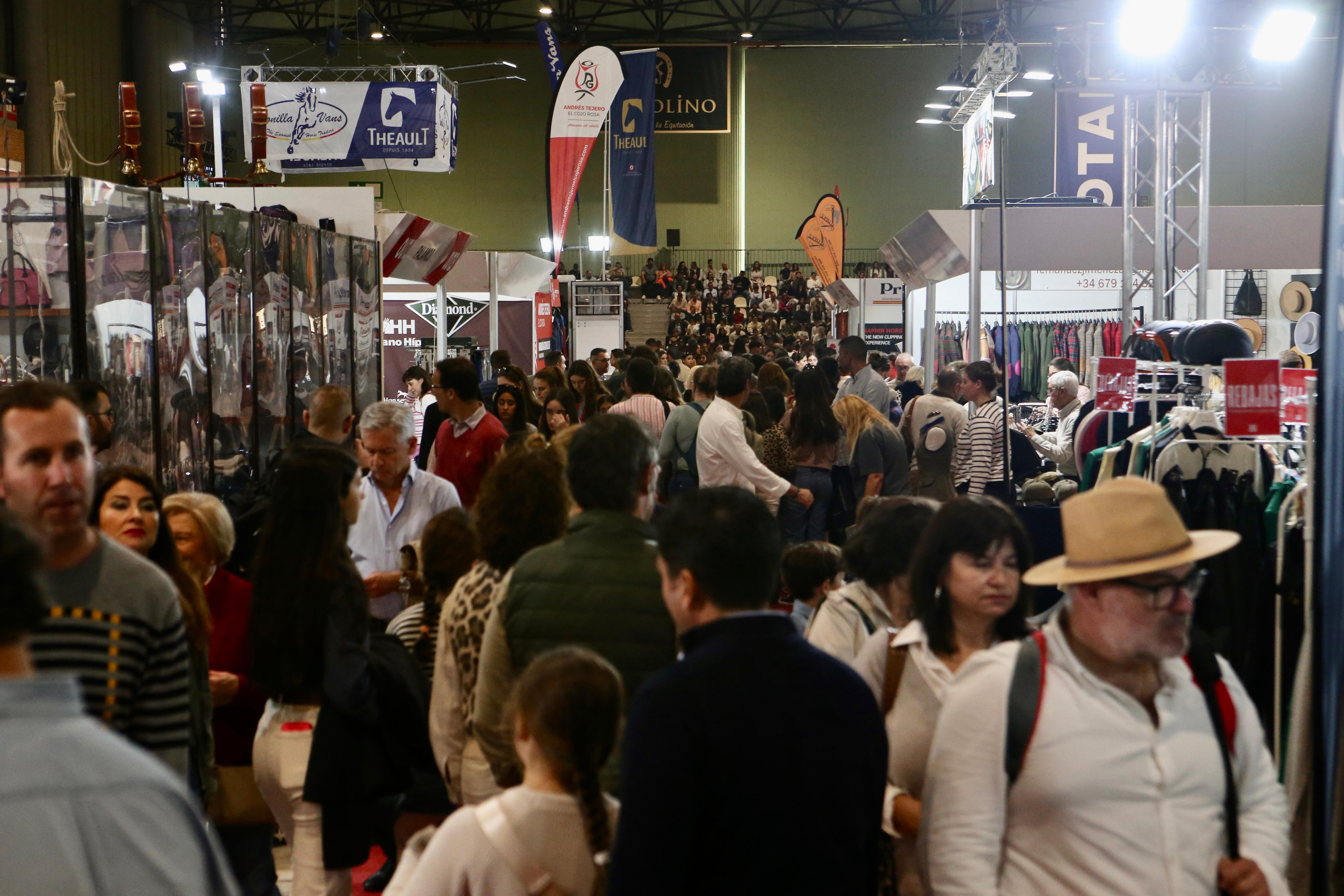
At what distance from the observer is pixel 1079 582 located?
5.95 ft

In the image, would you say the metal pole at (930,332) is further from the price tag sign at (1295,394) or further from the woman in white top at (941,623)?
the woman in white top at (941,623)

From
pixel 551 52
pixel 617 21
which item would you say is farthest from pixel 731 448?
pixel 617 21

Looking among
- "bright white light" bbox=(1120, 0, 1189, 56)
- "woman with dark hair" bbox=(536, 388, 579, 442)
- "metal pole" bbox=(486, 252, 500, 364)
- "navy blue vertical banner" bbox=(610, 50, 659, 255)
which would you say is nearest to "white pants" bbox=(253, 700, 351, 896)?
"woman with dark hair" bbox=(536, 388, 579, 442)

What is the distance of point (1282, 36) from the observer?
9.50 m

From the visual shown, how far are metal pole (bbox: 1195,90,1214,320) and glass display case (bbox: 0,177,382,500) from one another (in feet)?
20.9

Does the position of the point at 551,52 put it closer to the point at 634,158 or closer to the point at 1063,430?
the point at 634,158

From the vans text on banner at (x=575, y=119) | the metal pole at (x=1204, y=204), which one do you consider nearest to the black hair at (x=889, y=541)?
the metal pole at (x=1204, y=204)

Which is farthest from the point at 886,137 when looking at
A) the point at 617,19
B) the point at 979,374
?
the point at 979,374

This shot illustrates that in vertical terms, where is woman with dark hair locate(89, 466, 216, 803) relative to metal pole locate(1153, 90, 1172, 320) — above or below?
below

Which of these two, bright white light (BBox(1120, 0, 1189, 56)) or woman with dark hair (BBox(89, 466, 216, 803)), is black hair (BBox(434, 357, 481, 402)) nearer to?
woman with dark hair (BBox(89, 466, 216, 803))

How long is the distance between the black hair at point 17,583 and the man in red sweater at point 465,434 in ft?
13.6

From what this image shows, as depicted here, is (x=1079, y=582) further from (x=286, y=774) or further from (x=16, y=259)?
(x=16, y=259)

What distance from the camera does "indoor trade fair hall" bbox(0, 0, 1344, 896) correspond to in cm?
167

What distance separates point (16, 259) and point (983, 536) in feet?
11.7
